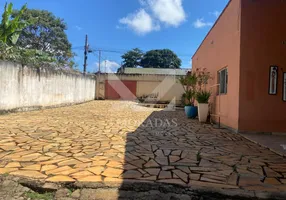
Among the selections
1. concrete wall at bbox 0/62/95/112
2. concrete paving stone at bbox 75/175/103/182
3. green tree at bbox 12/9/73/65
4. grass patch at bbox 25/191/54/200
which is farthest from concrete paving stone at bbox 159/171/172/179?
green tree at bbox 12/9/73/65

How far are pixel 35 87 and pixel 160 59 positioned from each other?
32750mm

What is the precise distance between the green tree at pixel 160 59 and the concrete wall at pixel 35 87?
26450 mm

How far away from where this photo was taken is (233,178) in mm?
2961

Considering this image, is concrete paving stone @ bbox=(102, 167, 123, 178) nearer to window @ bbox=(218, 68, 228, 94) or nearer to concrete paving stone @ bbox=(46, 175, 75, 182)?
concrete paving stone @ bbox=(46, 175, 75, 182)

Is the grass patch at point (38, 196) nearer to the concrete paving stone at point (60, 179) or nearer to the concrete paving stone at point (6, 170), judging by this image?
the concrete paving stone at point (60, 179)

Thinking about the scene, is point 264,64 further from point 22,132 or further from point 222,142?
point 22,132

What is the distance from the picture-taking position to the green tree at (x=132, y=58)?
4250 cm

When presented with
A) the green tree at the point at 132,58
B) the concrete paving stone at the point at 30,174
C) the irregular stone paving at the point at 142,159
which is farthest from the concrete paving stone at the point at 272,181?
the green tree at the point at 132,58

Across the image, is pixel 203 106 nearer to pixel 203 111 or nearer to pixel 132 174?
pixel 203 111

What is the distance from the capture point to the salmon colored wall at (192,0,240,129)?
6316 millimetres

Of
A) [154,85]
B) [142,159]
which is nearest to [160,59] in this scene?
[154,85]

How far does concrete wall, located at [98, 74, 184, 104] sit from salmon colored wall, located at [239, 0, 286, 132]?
1421 cm

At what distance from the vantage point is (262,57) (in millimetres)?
6016

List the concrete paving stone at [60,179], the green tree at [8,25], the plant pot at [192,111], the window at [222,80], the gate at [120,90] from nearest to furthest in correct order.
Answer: the concrete paving stone at [60,179], the window at [222,80], the green tree at [8,25], the plant pot at [192,111], the gate at [120,90]
